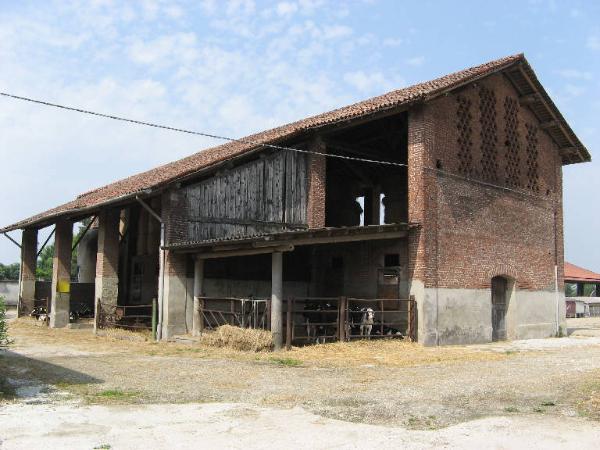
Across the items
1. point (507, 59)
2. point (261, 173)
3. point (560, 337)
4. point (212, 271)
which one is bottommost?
point (560, 337)

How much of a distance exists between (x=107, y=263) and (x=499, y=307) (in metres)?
13.0

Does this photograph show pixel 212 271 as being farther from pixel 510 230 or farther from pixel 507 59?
pixel 507 59

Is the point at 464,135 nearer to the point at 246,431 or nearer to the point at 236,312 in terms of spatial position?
the point at 236,312

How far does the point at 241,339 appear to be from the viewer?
15.0 meters

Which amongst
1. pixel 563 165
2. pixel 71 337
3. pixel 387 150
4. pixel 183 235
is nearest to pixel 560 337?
pixel 563 165

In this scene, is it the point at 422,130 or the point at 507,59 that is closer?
the point at 422,130

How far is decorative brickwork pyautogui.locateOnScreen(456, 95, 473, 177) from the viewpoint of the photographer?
18688 millimetres

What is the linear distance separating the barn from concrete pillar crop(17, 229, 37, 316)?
3819 millimetres

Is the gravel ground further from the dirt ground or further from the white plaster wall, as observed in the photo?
the white plaster wall

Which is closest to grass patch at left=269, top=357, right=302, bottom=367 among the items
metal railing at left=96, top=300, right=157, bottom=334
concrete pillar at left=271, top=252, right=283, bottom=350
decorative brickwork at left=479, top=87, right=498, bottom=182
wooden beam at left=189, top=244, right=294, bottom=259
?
concrete pillar at left=271, top=252, right=283, bottom=350

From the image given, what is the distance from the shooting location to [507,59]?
64.7 ft

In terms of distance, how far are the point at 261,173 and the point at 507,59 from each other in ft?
28.5

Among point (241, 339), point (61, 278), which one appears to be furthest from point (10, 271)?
point (241, 339)

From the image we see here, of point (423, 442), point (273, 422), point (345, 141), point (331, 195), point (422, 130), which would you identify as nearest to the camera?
point (423, 442)
